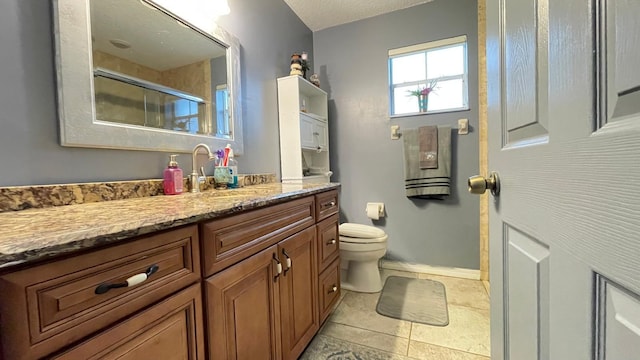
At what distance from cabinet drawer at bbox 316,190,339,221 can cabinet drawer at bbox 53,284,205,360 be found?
32.3 inches

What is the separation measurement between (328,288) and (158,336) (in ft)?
3.56

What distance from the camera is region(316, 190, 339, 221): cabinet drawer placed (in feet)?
4.75

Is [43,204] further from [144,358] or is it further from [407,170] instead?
[407,170]

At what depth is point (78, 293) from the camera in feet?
1.55

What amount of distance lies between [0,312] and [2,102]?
73 cm

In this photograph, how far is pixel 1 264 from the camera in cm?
37

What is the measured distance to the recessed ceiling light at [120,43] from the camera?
41.4 inches

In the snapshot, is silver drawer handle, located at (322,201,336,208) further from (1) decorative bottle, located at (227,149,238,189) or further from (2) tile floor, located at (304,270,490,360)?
(2) tile floor, located at (304,270,490,360)

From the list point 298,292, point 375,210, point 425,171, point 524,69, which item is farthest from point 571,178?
point 375,210

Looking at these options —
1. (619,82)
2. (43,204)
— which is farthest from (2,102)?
(619,82)

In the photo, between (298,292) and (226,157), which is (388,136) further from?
(298,292)

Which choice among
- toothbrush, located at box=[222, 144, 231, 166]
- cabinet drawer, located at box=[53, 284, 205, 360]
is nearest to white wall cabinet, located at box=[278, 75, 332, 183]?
Result: toothbrush, located at box=[222, 144, 231, 166]

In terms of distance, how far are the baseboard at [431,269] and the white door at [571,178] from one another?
6.07ft

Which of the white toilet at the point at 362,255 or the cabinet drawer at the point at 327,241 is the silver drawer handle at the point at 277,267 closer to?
the cabinet drawer at the point at 327,241
